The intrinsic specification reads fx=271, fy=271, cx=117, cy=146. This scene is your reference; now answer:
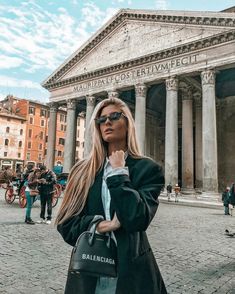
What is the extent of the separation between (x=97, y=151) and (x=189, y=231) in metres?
6.92

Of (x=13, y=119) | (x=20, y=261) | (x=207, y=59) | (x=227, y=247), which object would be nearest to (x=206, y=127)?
(x=207, y=59)

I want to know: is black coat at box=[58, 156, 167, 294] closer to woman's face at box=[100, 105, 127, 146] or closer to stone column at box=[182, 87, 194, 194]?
woman's face at box=[100, 105, 127, 146]

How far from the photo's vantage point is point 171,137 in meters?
19.3

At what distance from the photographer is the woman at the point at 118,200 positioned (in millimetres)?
1378

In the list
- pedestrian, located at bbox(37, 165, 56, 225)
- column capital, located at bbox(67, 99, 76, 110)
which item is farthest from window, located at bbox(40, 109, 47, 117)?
pedestrian, located at bbox(37, 165, 56, 225)

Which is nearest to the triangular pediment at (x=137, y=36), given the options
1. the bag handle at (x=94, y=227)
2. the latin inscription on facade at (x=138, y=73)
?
the latin inscription on facade at (x=138, y=73)

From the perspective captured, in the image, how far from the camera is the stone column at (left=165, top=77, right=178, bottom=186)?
19094 millimetres

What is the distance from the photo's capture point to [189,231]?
7.80 meters

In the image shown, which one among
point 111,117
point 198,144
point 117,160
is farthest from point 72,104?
point 117,160

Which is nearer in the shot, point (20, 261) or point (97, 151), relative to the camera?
point (97, 151)

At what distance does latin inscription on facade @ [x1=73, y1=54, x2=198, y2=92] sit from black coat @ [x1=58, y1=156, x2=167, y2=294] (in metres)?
19.1

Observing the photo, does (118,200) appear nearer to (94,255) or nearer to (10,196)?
(94,255)

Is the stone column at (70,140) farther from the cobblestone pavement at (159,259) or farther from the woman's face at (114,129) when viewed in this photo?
the woman's face at (114,129)

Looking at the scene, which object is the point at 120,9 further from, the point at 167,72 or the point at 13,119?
the point at 13,119
